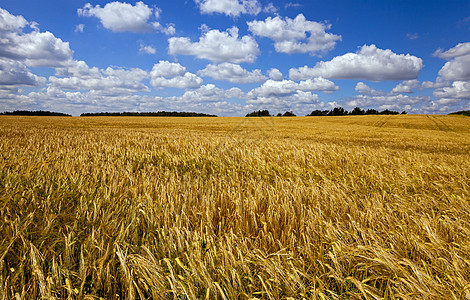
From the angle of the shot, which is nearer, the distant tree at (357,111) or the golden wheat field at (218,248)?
the golden wheat field at (218,248)

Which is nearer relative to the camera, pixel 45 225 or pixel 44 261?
pixel 44 261

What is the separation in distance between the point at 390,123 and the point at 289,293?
43.6 m

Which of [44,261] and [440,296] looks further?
[44,261]

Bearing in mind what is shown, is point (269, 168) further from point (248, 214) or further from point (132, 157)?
point (132, 157)

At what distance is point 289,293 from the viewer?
1.16 metres

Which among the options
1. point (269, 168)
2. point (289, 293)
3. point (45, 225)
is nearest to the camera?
point (289, 293)

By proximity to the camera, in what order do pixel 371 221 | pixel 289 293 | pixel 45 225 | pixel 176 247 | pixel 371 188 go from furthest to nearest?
pixel 371 188, pixel 371 221, pixel 45 225, pixel 176 247, pixel 289 293

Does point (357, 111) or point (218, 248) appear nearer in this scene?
point (218, 248)

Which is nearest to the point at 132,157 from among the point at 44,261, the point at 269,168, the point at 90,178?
the point at 90,178

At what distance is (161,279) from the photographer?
1190mm

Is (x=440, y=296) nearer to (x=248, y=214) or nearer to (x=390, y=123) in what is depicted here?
(x=248, y=214)

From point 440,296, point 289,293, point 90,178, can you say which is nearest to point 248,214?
point 289,293

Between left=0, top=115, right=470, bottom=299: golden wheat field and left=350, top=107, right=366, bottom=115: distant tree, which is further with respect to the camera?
left=350, top=107, right=366, bottom=115: distant tree

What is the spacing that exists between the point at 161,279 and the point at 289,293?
61 centimetres
